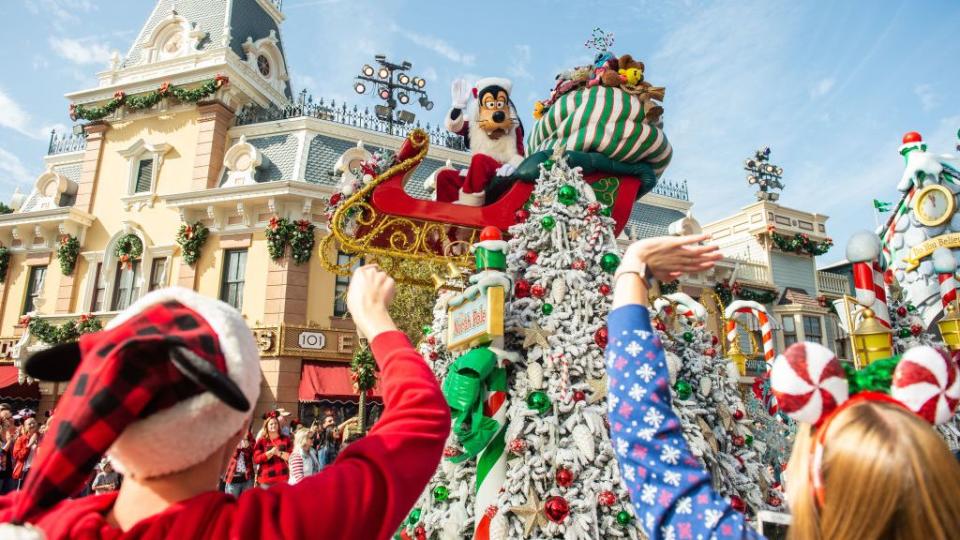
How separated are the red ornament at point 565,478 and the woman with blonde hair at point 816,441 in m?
2.60

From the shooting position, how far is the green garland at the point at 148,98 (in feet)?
59.5

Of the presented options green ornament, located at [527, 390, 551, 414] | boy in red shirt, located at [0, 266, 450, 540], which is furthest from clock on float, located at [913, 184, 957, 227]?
boy in red shirt, located at [0, 266, 450, 540]

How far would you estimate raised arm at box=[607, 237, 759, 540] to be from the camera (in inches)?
48.6

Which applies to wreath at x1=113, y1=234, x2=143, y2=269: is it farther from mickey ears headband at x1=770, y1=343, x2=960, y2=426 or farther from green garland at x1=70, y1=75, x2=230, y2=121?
mickey ears headband at x1=770, y1=343, x2=960, y2=426

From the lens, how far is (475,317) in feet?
14.2

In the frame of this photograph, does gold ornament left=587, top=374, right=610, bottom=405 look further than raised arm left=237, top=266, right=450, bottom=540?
Yes

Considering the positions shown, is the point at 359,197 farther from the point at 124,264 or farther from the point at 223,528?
the point at 124,264

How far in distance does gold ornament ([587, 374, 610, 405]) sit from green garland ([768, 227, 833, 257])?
66.3 ft

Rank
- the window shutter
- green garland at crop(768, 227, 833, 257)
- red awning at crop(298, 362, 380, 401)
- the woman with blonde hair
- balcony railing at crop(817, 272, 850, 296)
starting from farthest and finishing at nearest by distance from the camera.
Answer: balcony railing at crop(817, 272, 850, 296) → green garland at crop(768, 227, 833, 257) → the window shutter → red awning at crop(298, 362, 380, 401) → the woman with blonde hair

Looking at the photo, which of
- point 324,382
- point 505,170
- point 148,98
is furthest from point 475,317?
point 148,98

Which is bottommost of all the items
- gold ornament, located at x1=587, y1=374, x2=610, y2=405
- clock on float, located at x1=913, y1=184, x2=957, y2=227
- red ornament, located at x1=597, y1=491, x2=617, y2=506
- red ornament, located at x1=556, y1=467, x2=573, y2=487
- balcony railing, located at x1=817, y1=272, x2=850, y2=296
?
red ornament, located at x1=597, y1=491, x2=617, y2=506

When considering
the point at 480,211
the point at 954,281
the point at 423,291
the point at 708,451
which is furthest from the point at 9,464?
the point at 954,281

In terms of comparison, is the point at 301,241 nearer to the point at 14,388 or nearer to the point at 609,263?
the point at 14,388

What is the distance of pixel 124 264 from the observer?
18.1m
